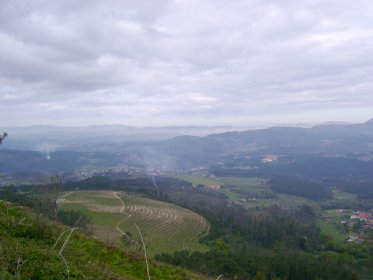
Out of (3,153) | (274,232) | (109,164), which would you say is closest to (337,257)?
(274,232)

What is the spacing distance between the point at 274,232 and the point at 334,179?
88.2m

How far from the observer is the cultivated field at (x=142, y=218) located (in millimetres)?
41938

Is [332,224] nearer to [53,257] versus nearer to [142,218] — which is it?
[142,218]

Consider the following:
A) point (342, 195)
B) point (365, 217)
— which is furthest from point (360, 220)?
point (342, 195)

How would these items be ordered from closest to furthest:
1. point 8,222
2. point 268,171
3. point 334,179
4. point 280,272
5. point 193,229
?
point 8,222
point 280,272
point 193,229
point 334,179
point 268,171

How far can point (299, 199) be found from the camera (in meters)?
103

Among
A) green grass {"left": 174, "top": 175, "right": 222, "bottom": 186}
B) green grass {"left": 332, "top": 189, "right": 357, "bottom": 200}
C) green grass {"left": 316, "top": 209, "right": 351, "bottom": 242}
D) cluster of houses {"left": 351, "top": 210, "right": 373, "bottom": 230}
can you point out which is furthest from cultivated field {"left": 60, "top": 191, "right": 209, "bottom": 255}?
green grass {"left": 332, "top": 189, "right": 357, "bottom": 200}

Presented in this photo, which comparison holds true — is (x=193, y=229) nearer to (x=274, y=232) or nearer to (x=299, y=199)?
(x=274, y=232)

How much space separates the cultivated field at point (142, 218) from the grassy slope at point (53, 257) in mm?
28449

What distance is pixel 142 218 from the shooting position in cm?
5250

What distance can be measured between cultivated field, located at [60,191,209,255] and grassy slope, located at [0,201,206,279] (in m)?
28.4

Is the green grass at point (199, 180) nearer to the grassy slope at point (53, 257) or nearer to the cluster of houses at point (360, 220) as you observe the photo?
the cluster of houses at point (360, 220)

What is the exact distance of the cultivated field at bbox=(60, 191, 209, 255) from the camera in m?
41.9

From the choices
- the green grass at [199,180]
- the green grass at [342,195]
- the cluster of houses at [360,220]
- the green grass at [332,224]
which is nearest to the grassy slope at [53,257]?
the cluster of houses at [360,220]
